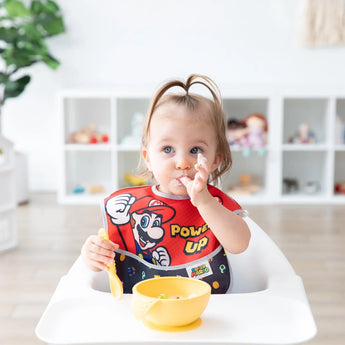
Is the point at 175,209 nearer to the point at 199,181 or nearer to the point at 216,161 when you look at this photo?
the point at 216,161

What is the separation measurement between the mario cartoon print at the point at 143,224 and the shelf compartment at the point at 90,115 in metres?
2.77

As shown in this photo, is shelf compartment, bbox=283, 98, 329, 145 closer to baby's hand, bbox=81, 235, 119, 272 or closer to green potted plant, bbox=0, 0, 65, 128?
green potted plant, bbox=0, 0, 65, 128

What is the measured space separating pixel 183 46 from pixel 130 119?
0.63 meters

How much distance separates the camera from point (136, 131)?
12.1ft

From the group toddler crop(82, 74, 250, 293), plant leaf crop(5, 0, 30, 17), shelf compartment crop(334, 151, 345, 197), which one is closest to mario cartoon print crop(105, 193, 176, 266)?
toddler crop(82, 74, 250, 293)

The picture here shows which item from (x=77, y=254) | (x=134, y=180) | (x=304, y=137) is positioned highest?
(x=304, y=137)

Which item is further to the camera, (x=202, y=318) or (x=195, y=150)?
(x=195, y=150)

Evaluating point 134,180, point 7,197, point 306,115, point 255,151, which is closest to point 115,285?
point 7,197

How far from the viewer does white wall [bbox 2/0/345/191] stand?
380 cm

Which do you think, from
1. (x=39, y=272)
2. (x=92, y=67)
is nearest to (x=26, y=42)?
(x=92, y=67)

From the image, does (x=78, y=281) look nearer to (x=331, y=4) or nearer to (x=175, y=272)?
(x=175, y=272)

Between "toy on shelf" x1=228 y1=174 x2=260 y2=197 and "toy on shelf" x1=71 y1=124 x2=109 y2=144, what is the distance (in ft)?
3.01

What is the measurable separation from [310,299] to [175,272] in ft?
2.96

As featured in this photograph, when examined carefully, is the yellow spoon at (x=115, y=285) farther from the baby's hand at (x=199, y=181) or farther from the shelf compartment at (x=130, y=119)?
the shelf compartment at (x=130, y=119)
